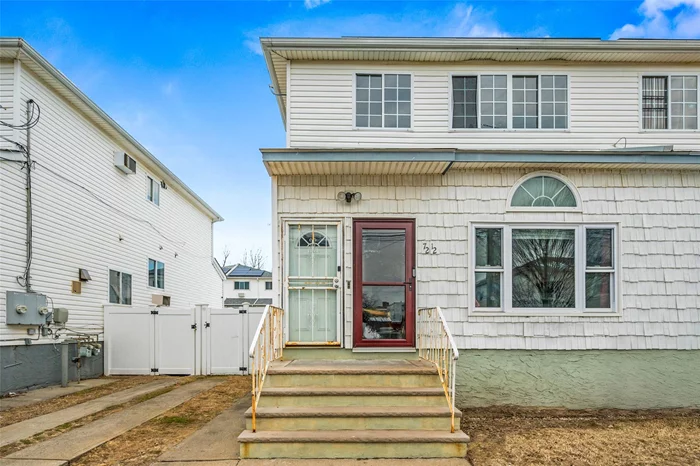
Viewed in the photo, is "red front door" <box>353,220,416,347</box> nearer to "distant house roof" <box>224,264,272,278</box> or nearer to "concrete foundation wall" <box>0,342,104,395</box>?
"concrete foundation wall" <box>0,342,104,395</box>

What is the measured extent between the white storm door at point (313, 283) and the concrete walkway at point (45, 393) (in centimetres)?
465

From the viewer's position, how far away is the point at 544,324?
7.11m

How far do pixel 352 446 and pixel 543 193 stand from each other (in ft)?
14.5

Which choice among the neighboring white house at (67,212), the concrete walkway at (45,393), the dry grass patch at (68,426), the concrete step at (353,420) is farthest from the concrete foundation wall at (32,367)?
the concrete step at (353,420)

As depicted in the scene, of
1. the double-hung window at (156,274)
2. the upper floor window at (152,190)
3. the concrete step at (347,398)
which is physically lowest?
the concrete step at (347,398)

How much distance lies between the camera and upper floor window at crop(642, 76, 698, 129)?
7.55 metres

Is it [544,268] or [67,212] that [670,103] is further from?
[67,212]

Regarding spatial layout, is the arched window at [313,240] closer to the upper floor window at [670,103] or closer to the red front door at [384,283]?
the red front door at [384,283]

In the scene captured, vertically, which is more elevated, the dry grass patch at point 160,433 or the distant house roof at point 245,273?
the distant house roof at point 245,273

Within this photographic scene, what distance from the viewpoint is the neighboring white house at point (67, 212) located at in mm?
9016

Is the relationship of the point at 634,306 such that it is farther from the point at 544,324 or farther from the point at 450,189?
the point at 450,189

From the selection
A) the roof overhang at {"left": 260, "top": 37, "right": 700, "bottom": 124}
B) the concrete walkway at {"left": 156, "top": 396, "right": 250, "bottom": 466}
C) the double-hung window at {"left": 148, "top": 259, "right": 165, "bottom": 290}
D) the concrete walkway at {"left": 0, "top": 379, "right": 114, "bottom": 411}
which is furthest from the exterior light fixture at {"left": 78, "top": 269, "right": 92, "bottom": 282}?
the roof overhang at {"left": 260, "top": 37, "right": 700, "bottom": 124}

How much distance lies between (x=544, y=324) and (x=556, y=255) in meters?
0.98

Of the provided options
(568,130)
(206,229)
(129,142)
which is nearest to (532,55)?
(568,130)
